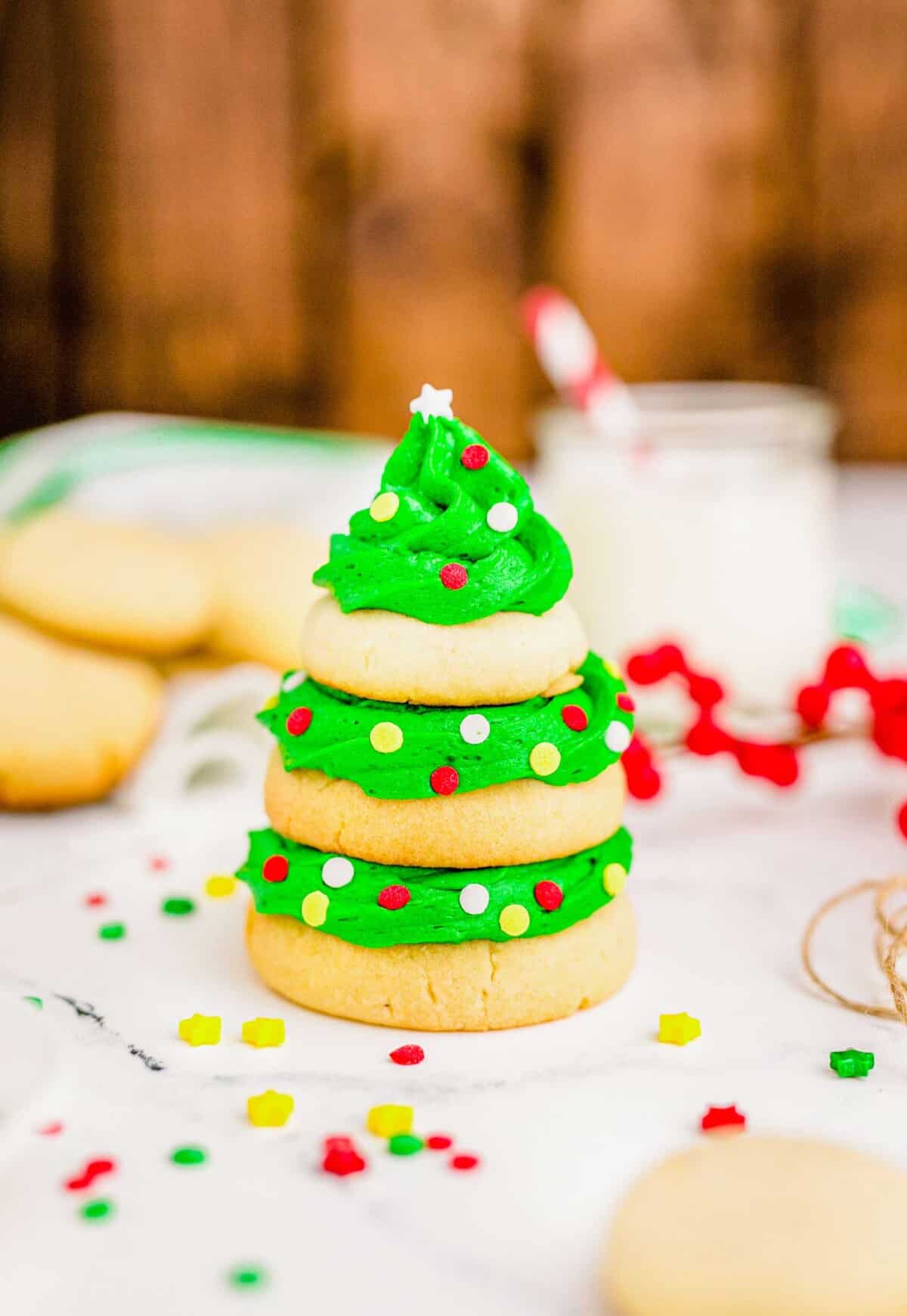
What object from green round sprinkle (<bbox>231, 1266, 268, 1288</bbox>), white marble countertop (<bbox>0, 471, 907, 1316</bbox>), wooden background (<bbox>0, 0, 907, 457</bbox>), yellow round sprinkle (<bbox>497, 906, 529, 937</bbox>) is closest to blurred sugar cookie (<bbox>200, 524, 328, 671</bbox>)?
white marble countertop (<bbox>0, 471, 907, 1316</bbox>)

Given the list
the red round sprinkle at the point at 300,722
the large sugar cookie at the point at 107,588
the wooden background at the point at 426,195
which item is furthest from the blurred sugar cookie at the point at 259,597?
the wooden background at the point at 426,195

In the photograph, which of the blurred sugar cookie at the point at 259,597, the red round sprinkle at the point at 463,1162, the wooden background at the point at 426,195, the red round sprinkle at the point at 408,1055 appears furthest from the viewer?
the wooden background at the point at 426,195

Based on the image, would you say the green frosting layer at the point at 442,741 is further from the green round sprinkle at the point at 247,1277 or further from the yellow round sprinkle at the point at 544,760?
the green round sprinkle at the point at 247,1277

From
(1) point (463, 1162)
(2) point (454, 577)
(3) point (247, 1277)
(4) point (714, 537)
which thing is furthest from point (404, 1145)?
(4) point (714, 537)

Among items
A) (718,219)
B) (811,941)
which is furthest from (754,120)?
(811,941)

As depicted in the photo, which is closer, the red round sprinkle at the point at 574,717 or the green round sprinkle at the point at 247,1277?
the green round sprinkle at the point at 247,1277

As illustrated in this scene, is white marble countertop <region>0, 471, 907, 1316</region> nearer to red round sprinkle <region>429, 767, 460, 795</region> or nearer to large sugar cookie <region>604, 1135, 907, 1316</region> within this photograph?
large sugar cookie <region>604, 1135, 907, 1316</region>
